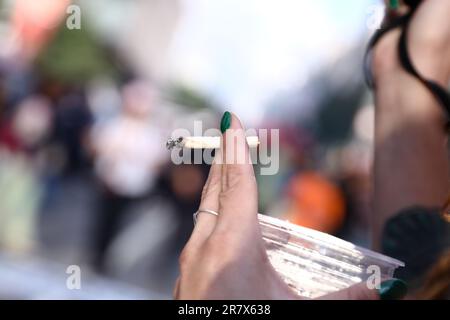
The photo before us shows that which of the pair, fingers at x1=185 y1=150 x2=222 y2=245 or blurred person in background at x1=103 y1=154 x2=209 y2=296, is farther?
blurred person in background at x1=103 y1=154 x2=209 y2=296

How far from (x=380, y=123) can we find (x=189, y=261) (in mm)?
831

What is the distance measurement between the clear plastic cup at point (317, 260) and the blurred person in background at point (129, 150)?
1.38 meters

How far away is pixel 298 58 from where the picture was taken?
2.10 metres

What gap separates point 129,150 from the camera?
82.8 inches

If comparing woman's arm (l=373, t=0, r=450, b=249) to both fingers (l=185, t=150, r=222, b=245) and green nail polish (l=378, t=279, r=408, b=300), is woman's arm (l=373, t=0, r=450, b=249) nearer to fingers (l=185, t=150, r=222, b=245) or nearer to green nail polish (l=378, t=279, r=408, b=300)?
green nail polish (l=378, t=279, r=408, b=300)

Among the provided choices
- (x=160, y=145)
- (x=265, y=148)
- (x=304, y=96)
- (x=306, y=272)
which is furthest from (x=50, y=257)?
(x=306, y=272)

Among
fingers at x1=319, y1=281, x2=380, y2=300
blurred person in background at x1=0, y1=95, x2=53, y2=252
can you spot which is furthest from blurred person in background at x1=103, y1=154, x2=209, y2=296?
fingers at x1=319, y1=281, x2=380, y2=300

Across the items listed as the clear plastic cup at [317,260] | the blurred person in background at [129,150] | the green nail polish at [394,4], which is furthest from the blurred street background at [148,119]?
the clear plastic cup at [317,260]

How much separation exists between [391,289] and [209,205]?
0.26m

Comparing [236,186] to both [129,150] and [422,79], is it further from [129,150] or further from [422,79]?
[129,150]

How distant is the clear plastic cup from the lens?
73 centimetres

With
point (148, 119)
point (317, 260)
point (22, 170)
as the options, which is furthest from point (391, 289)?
point (22, 170)

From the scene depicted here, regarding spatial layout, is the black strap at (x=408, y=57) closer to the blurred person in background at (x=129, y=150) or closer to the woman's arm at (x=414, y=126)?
the woman's arm at (x=414, y=126)

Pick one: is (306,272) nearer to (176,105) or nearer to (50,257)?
(176,105)
